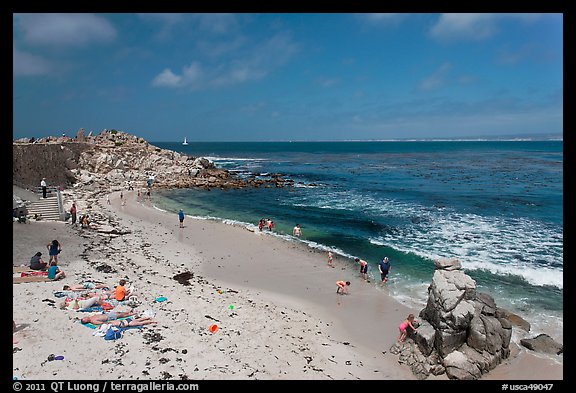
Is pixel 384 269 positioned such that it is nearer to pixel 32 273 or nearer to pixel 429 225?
pixel 429 225

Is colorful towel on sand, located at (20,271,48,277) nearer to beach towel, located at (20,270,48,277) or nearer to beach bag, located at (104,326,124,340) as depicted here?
beach towel, located at (20,270,48,277)

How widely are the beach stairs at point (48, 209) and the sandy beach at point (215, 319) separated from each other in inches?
94.9

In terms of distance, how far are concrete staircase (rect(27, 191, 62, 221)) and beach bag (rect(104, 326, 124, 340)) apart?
17.0 meters

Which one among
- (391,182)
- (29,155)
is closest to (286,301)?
(29,155)

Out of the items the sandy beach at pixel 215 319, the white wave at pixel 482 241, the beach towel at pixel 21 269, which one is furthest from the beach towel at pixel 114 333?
the white wave at pixel 482 241

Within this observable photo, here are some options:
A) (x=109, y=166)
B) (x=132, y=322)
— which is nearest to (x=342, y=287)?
(x=132, y=322)

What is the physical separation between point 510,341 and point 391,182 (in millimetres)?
43150

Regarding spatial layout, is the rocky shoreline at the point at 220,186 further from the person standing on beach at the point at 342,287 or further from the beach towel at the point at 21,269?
the person standing on beach at the point at 342,287

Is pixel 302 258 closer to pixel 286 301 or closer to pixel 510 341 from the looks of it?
pixel 286 301

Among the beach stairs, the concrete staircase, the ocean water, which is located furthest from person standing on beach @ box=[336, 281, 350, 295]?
the concrete staircase

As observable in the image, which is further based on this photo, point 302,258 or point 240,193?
point 240,193

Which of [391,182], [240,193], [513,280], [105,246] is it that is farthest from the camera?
[391,182]

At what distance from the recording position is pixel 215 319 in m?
11.4

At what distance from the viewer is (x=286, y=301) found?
14016mm
